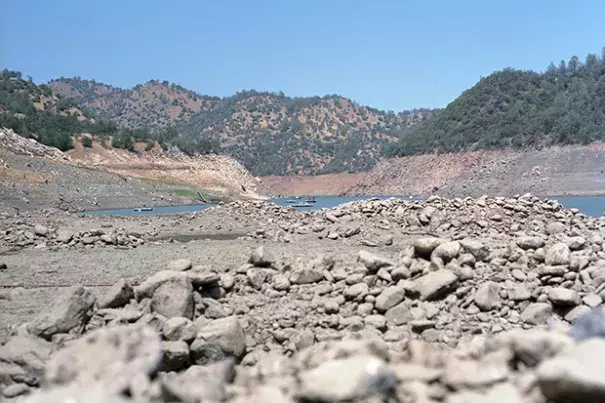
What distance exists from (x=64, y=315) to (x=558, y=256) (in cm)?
659

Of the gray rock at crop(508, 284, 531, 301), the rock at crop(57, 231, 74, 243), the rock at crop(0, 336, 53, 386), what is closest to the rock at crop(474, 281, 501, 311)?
the gray rock at crop(508, 284, 531, 301)

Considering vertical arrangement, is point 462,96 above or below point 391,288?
above

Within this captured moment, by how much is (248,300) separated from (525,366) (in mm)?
4747

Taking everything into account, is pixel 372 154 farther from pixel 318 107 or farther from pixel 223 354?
pixel 223 354

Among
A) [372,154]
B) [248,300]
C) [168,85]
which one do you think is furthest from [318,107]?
[248,300]

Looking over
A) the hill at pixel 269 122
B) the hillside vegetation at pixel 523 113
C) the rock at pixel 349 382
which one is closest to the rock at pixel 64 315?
the rock at pixel 349 382

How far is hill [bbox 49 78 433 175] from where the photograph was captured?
10900 cm

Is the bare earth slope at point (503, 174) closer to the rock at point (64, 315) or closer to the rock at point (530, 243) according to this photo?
the rock at point (530, 243)

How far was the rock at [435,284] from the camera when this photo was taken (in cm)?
738

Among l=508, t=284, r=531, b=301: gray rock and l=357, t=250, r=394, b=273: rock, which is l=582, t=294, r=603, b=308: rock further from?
l=357, t=250, r=394, b=273: rock

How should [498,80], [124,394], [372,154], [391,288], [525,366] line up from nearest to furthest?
[124,394], [525,366], [391,288], [498,80], [372,154]

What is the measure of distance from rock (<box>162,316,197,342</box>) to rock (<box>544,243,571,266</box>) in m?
5.14

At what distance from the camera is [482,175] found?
6397cm

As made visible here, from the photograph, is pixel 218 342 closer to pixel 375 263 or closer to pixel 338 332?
pixel 338 332
